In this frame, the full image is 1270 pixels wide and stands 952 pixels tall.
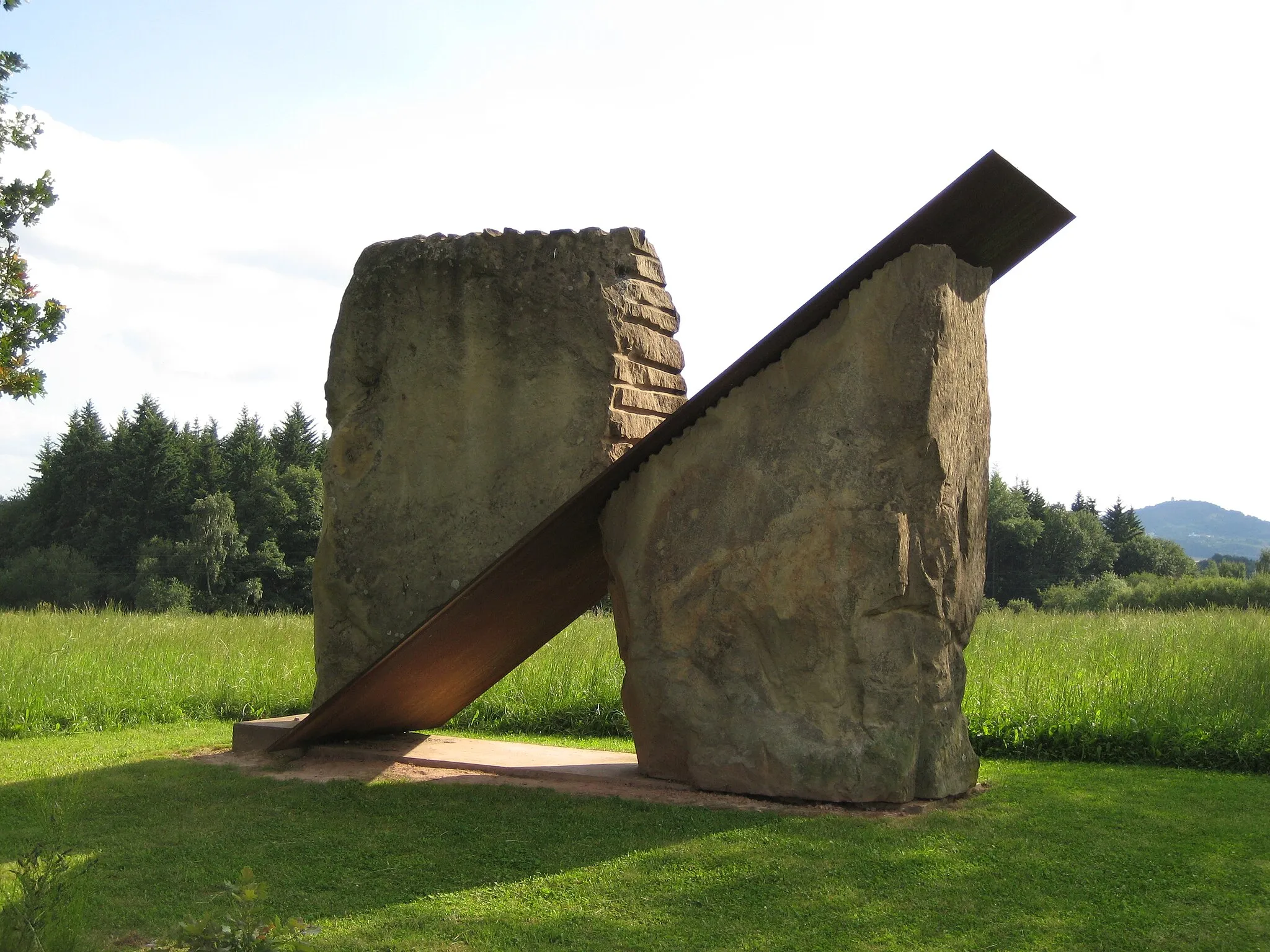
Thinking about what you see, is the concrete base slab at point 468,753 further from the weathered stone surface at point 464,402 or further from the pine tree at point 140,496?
the pine tree at point 140,496

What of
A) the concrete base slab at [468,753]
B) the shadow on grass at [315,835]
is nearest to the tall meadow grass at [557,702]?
the concrete base slab at [468,753]

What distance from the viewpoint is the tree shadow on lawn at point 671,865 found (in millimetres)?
3432

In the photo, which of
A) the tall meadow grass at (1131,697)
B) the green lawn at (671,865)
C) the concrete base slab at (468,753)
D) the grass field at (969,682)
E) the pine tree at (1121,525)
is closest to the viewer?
the green lawn at (671,865)

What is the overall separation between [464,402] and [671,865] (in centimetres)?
306

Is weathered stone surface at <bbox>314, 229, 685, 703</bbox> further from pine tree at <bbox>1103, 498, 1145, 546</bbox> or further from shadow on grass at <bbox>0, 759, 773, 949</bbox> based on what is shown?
pine tree at <bbox>1103, 498, 1145, 546</bbox>

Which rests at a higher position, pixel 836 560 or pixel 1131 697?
pixel 836 560

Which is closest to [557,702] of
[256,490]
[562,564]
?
[562,564]

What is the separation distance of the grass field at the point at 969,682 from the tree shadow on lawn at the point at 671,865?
1299mm

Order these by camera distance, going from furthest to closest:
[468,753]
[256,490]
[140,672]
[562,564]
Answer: [256,490] < [140,672] < [468,753] < [562,564]

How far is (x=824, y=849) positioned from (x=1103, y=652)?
18.5 ft

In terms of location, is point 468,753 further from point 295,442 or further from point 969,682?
point 295,442

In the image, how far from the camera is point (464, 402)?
6148mm

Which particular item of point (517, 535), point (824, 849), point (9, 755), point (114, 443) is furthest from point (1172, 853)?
point (114, 443)

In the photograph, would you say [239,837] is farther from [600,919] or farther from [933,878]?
[933,878]
